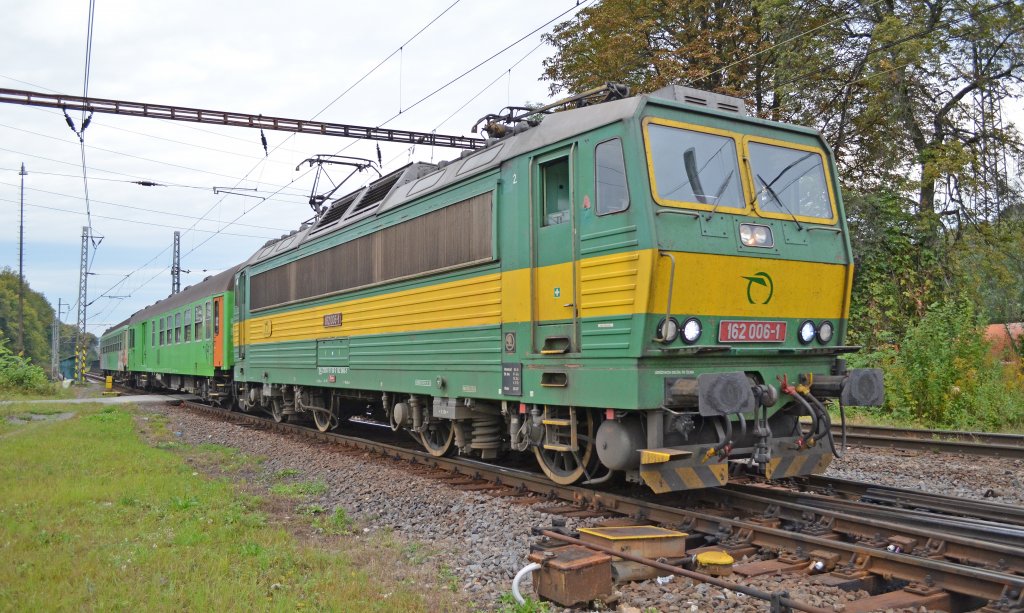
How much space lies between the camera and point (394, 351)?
10375 mm

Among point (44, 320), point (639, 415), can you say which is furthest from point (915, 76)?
point (44, 320)

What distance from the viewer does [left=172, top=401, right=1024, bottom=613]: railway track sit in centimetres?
446

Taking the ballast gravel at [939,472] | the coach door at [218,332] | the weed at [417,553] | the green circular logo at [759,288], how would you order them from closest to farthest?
the weed at [417,553] → the green circular logo at [759,288] → the ballast gravel at [939,472] → the coach door at [218,332]

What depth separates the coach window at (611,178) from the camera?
6605 millimetres

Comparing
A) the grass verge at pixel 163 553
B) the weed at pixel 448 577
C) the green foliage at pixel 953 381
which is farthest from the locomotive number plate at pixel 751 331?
the green foliage at pixel 953 381

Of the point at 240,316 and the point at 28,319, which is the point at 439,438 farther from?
the point at 28,319

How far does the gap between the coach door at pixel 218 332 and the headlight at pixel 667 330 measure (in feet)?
48.6

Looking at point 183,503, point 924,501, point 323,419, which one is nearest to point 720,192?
point 924,501

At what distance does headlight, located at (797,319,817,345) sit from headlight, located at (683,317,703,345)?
130 centimetres

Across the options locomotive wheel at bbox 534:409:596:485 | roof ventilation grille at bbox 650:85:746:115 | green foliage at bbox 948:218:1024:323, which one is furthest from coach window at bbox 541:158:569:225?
green foliage at bbox 948:218:1024:323

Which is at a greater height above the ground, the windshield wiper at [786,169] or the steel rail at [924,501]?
the windshield wiper at [786,169]

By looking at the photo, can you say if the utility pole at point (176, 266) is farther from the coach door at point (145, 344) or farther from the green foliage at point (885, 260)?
the green foliage at point (885, 260)

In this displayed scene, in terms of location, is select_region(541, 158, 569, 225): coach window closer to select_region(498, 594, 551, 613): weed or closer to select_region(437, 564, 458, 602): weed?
select_region(437, 564, 458, 602): weed

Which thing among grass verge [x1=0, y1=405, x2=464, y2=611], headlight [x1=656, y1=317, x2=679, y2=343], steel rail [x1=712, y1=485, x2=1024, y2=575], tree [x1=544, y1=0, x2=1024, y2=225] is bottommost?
grass verge [x1=0, y1=405, x2=464, y2=611]
